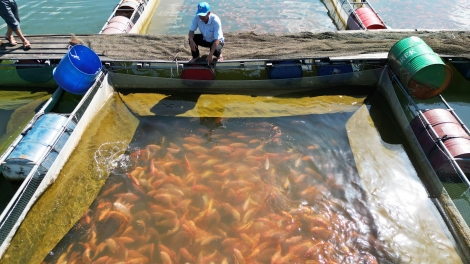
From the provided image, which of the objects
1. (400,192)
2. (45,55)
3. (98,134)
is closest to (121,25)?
(45,55)

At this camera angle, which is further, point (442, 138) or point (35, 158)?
point (442, 138)

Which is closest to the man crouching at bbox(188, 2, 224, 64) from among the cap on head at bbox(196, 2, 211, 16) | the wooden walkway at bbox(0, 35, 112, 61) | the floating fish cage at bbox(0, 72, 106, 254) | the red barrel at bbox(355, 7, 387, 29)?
the cap on head at bbox(196, 2, 211, 16)

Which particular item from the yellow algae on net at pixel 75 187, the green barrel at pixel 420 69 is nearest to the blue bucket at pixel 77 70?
the yellow algae on net at pixel 75 187

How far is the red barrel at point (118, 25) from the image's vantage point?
9.71 m

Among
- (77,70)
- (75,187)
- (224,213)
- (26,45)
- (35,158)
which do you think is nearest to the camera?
(224,213)

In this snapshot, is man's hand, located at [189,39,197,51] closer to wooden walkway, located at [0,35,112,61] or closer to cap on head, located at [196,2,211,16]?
cap on head, located at [196,2,211,16]

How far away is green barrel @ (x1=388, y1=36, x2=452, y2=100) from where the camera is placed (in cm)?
653

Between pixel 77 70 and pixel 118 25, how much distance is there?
3.77m

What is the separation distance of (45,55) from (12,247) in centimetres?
501

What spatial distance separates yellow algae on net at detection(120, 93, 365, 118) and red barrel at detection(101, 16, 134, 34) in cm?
296

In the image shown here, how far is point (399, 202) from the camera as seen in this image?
215 inches

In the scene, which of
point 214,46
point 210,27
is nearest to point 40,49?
point 210,27

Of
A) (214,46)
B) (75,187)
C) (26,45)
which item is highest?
(214,46)

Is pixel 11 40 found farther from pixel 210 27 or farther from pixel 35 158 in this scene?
pixel 210 27
